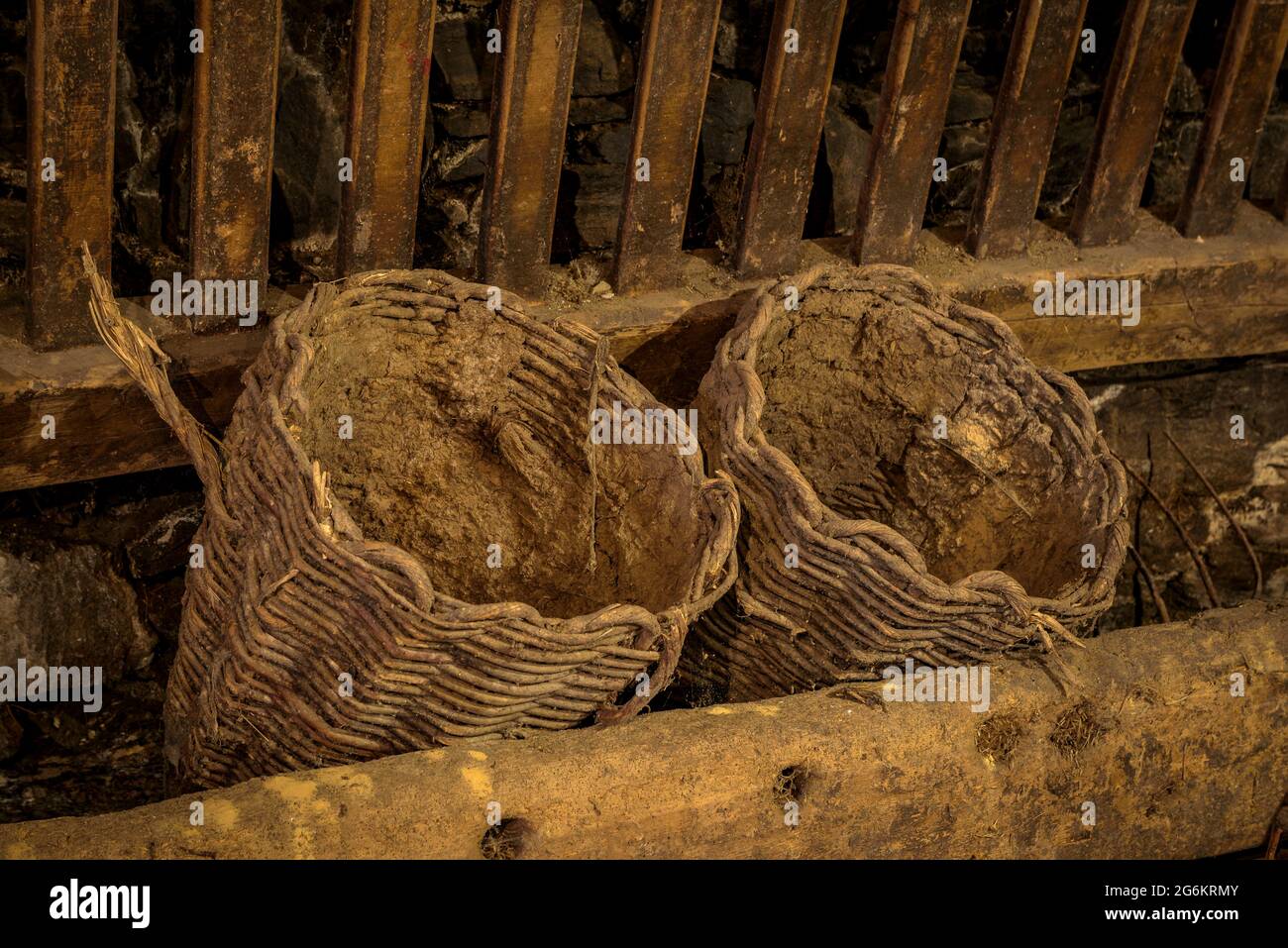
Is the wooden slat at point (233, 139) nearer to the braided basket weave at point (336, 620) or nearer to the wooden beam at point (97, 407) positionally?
the wooden beam at point (97, 407)

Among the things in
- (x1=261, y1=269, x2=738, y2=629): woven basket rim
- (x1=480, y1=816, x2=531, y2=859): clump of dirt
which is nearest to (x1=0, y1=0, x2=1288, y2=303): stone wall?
(x1=261, y1=269, x2=738, y2=629): woven basket rim

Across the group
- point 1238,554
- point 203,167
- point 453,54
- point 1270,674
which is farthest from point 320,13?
point 1238,554

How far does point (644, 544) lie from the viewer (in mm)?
3137

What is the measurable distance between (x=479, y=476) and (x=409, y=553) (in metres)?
0.50

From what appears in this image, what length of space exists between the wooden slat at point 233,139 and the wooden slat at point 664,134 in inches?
30.7

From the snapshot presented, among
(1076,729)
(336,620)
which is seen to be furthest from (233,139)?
(1076,729)

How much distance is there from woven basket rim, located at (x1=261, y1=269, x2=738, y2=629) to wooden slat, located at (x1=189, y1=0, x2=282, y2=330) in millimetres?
241

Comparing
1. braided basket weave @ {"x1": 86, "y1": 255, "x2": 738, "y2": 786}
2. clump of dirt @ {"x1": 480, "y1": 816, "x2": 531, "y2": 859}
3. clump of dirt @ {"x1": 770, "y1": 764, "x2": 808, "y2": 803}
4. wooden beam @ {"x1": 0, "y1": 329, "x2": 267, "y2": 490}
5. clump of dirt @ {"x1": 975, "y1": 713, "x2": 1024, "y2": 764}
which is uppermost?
wooden beam @ {"x1": 0, "y1": 329, "x2": 267, "y2": 490}

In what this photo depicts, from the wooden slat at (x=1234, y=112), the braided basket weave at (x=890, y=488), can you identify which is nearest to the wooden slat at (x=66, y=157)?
the braided basket weave at (x=890, y=488)

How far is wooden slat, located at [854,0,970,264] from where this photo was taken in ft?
11.4

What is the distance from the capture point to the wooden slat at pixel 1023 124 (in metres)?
3.61

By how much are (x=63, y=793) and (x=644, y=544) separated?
1.43 m

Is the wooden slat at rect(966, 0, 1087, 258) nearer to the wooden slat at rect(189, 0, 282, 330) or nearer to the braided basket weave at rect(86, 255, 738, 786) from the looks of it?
the braided basket weave at rect(86, 255, 738, 786)

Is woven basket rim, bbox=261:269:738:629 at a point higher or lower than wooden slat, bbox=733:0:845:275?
lower
